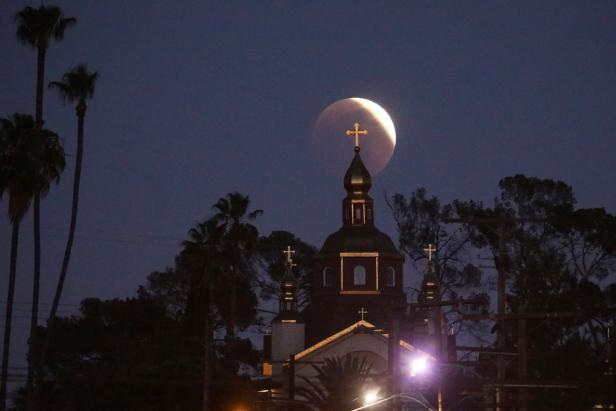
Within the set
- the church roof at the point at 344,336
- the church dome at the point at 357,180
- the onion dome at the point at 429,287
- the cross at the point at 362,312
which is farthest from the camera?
the church dome at the point at 357,180

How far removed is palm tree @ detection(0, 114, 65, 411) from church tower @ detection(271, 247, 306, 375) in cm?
2272

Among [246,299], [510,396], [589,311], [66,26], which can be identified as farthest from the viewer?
[246,299]

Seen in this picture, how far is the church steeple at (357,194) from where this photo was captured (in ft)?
258

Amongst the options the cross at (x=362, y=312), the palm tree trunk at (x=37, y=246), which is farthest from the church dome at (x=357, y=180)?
the palm tree trunk at (x=37, y=246)

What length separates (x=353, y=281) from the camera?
250 feet

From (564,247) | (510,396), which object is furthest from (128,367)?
(564,247)

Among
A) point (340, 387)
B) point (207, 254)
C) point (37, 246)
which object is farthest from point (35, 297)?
point (207, 254)

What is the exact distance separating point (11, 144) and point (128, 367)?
17.6 meters

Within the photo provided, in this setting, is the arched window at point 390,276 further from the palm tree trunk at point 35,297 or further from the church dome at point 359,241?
the palm tree trunk at point 35,297

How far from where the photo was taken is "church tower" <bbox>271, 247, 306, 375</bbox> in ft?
245

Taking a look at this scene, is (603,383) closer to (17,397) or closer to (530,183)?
(17,397)

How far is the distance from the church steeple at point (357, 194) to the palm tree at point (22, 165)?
1043 inches

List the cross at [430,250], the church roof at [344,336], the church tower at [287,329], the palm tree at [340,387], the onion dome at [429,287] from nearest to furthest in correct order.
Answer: the palm tree at [340,387], the church roof at [344,336], the church tower at [287,329], the onion dome at [429,287], the cross at [430,250]

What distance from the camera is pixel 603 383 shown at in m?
37.3
